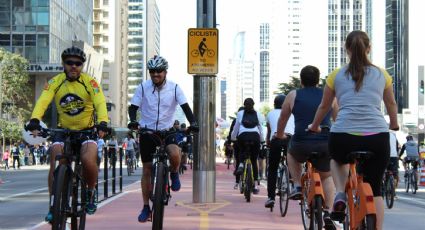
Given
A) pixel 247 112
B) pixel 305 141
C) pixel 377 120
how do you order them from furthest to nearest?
pixel 247 112 → pixel 305 141 → pixel 377 120

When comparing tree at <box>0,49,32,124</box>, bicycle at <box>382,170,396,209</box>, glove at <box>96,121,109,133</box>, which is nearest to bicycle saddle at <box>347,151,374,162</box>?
glove at <box>96,121,109,133</box>

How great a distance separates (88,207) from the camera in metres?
7.60

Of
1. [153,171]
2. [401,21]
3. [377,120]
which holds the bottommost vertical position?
[153,171]

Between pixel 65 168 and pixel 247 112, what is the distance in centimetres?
752

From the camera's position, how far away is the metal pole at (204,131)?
42.8 ft

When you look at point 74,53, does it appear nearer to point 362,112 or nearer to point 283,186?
point 362,112

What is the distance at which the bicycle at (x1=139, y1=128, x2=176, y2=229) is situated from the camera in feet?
26.1

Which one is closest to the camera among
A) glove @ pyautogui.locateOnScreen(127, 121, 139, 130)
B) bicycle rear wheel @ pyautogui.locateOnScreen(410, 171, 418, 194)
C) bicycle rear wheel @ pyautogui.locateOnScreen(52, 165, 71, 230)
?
bicycle rear wheel @ pyautogui.locateOnScreen(52, 165, 71, 230)

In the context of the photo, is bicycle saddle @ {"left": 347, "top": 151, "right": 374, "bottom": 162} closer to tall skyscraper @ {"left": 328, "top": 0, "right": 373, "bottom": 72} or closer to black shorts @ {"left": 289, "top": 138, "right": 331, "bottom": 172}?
black shorts @ {"left": 289, "top": 138, "right": 331, "bottom": 172}

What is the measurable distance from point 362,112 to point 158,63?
320 centimetres

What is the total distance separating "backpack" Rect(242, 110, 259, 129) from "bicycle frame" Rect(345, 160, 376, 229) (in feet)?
25.5

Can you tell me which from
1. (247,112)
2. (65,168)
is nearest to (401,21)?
(247,112)

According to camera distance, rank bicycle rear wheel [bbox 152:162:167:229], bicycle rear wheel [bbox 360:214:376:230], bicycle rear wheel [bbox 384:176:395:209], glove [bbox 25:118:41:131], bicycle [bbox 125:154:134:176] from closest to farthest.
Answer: bicycle rear wheel [bbox 360:214:376:230], glove [bbox 25:118:41:131], bicycle rear wheel [bbox 152:162:167:229], bicycle rear wheel [bbox 384:176:395:209], bicycle [bbox 125:154:134:176]

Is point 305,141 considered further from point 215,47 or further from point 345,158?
point 215,47
